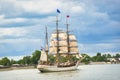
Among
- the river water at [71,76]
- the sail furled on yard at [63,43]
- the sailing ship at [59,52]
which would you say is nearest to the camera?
the river water at [71,76]

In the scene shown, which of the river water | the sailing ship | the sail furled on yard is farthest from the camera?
the sail furled on yard

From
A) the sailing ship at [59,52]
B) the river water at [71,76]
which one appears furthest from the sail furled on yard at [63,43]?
the river water at [71,76]

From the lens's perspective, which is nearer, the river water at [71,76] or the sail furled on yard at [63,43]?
the river water at [71,76]

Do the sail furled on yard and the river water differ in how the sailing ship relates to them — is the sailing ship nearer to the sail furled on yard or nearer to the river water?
the sail furled on yard

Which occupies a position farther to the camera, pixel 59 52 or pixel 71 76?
pixel 59 52

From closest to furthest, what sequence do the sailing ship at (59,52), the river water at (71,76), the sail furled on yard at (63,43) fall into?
the river water at (71,76) < the sailing ship at (59,52) < the sail furled on yard at (63,43)

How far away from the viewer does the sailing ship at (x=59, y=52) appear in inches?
5851

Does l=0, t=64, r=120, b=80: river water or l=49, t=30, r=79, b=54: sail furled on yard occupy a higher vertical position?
l=49, t=30, r=79, b=54: sail furled on yard

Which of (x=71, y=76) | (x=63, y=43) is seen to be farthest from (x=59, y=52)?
(x=71, y=76)

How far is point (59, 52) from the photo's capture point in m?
163

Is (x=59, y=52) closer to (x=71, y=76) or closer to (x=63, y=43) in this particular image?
(x=63, y=43)

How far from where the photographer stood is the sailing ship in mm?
148625

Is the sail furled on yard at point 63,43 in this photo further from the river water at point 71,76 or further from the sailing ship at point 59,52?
the river water at point 71,76

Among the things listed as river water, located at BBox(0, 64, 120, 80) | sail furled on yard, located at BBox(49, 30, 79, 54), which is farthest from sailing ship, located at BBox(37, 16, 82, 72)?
river water, located at BBox(0, 64, 120, 80)
